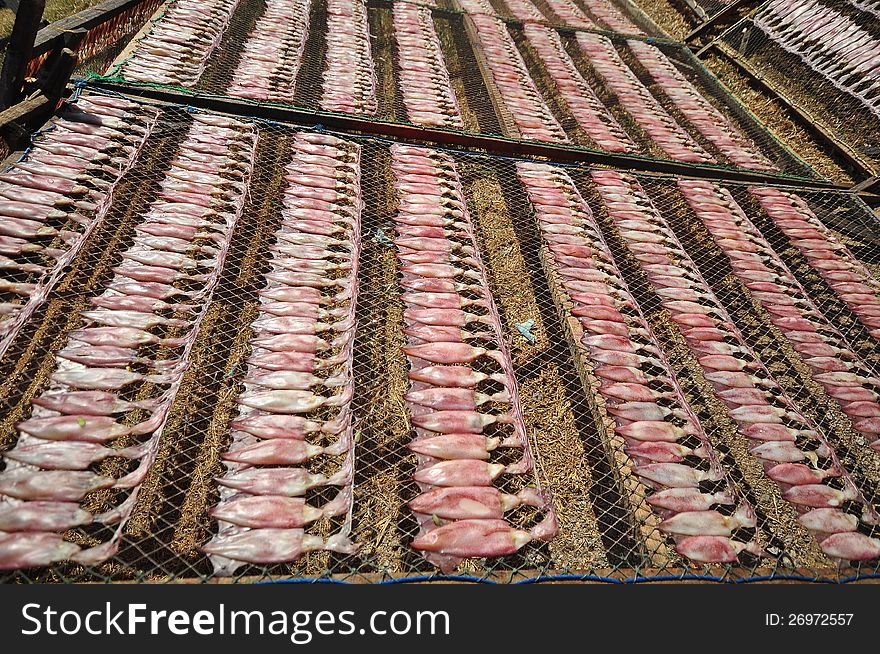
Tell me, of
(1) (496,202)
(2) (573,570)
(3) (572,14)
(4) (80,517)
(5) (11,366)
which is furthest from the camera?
(3) (572,14)

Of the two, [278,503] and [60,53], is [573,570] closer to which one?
[278,503]

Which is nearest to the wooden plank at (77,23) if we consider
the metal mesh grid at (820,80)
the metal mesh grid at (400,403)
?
the metal mesh grid at (400,403)

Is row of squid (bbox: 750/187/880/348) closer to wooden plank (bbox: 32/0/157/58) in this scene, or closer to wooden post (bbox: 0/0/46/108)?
wooden post (bbox: 0/0/46/108)

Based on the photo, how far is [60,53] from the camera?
15.1 ft

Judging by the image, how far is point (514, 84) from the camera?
7.29m

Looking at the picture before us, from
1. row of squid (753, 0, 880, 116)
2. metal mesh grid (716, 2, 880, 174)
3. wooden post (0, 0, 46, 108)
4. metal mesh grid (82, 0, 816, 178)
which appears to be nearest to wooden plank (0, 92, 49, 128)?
wooden post (0, 0, 46, 108)

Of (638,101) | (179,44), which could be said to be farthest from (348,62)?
(638,101)

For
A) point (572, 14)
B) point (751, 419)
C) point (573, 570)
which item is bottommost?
point (573, 570)

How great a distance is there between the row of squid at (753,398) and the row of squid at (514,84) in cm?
144

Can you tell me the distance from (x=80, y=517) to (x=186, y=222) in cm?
235

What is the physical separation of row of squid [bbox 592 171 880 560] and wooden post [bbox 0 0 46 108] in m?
5.36

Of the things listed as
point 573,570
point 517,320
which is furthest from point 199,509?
point 517,320

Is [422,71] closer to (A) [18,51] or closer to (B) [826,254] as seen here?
(A) [18,51]

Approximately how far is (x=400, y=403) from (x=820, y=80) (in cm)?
882
